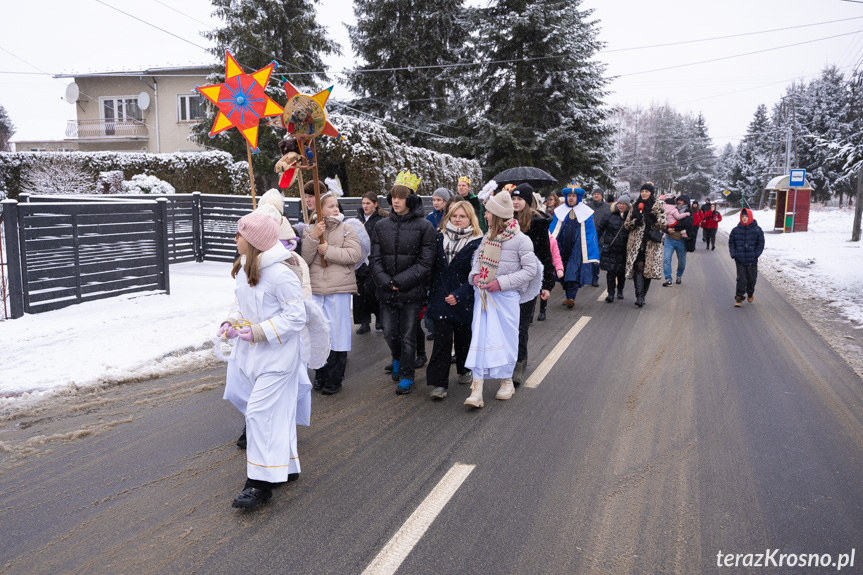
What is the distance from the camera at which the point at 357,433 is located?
4992 mm

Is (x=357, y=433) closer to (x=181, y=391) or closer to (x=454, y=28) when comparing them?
(x=181, y=391)

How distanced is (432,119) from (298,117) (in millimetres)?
29453

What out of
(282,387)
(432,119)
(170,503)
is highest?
(432,119)

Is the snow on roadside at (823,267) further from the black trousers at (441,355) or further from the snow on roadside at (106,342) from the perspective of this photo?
the snow on roadside at (106,342)

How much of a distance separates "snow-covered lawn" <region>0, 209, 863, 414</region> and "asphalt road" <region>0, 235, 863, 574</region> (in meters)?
0.55

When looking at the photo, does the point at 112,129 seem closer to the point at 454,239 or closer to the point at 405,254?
the point at 405,254

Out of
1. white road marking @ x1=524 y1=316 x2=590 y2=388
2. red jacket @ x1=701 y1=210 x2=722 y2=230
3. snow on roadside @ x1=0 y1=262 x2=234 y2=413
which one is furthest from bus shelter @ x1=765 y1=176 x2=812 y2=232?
snow on roadside @ x1=0 y1=262 x2=234 y2=413

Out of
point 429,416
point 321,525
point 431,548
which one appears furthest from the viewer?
point 429,416

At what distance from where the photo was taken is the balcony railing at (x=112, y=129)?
37.3 m

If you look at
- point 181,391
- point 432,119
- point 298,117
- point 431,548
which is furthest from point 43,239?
point 432,119

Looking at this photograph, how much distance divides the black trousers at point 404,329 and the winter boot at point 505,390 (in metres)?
0.87

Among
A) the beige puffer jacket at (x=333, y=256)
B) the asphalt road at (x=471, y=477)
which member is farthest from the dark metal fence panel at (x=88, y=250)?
the beige puffer jacket at (x=333, y=256)

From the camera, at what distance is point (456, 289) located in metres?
5.96

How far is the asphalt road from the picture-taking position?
10.7 ft
